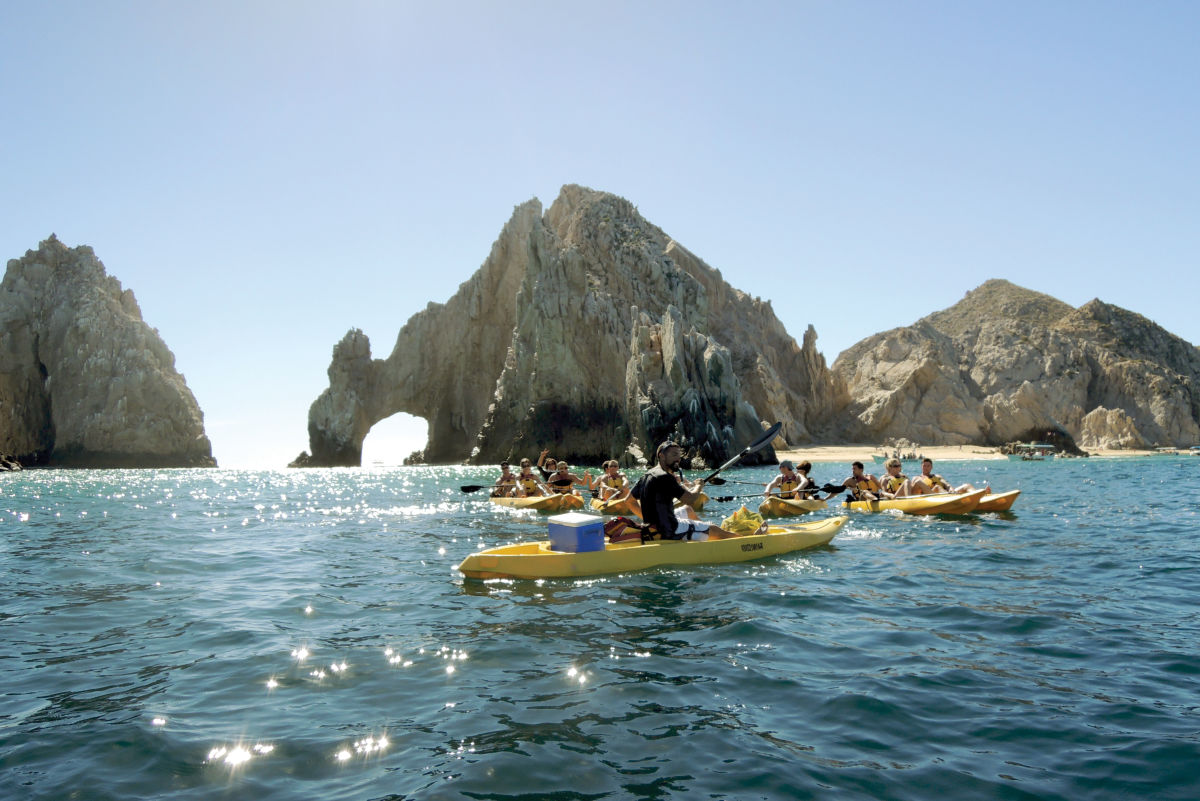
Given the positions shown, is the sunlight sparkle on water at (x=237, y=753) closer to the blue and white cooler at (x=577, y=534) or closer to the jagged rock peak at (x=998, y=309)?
the blue and white cooler at (x=577, y=534)

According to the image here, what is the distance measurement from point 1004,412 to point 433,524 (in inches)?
2632

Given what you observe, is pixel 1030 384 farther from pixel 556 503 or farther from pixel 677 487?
pixel 677 487

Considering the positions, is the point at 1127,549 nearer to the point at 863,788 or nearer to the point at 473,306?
the point at 863,788

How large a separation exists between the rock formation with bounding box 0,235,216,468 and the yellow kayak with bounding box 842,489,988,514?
252 ft

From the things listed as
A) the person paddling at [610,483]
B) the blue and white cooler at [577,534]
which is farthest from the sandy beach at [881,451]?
the blue and white cooler at [577,534]

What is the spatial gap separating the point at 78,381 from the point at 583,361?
176 ft

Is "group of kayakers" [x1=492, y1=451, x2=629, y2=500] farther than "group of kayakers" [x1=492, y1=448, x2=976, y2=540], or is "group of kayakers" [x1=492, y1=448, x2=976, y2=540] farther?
"group of kayakers" [x1=492, y1=451, x2=629, y2=500]

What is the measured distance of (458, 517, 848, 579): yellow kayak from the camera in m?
Answer: 10.2

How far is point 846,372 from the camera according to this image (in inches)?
3851

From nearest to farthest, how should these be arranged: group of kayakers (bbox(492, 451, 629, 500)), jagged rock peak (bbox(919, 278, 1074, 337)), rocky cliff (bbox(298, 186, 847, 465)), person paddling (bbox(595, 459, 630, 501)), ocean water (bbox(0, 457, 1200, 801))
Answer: ocean water (bbox(0, 457, 1200, 801)), person paddling (bbox(595, 459, 630, 501)), group of kayakers (bbox(492, 451, 629, 500)), rocky cliff (bbox(298, 186, 847, 465)), jagged rock peak (bbox(919, 278, 1074, 337))

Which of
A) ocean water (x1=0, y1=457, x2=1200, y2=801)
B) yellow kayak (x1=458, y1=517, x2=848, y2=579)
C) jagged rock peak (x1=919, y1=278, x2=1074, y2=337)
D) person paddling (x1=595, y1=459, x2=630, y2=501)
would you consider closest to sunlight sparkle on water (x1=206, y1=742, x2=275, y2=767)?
ocean water (x1=0, y1=457, x2=1200, y2=801)

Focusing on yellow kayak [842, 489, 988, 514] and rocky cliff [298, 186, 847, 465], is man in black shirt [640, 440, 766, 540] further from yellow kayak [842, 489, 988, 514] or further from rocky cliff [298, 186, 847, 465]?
rocky cliff [298, 186, 847, 465]

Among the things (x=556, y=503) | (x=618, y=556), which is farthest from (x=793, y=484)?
(x=618, y=556)

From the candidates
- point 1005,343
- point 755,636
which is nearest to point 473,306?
point 1005,343
